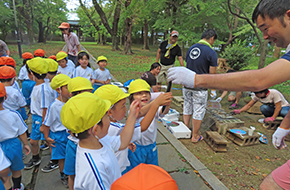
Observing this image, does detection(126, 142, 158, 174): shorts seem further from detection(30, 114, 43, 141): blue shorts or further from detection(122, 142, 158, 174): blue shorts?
detection(30, 114, 43, 141): blue shorts

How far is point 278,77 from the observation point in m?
1.50

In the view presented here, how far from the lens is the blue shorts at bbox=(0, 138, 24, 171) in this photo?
7.31ft

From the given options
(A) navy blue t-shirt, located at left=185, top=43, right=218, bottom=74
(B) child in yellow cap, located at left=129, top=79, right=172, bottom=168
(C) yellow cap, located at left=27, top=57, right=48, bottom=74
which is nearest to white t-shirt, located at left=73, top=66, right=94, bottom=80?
(C) yellow cap, located at left=27, top=57, right=48, bottom=74

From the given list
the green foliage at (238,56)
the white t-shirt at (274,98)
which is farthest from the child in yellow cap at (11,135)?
the green foliage at (238,56)

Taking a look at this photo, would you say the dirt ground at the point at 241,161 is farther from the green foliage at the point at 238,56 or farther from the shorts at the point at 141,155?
the green foliage at the point at 238,56

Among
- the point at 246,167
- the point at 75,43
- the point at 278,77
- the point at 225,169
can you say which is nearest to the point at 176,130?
the point at 225,169

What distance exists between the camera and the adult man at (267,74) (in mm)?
1512

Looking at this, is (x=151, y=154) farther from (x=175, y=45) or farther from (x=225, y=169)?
(x=175, y=45)

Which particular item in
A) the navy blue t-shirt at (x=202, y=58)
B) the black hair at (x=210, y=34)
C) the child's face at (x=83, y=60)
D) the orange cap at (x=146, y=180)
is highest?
the black hair at (x=210, y=34)

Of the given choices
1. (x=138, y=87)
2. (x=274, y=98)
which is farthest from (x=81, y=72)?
(x=274, y=98)

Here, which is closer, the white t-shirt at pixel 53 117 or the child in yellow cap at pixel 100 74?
the white t-shirt at pixel 53 117

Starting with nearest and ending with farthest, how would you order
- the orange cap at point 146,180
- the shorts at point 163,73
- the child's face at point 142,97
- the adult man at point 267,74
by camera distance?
1. the orange cap at point 146,180
2. the adult man at point 267,74
3. the child's face at point 142,97
4. the shorts at point 163,73

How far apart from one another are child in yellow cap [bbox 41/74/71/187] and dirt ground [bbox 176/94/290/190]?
2634 millimetres

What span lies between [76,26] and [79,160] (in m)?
51.5
